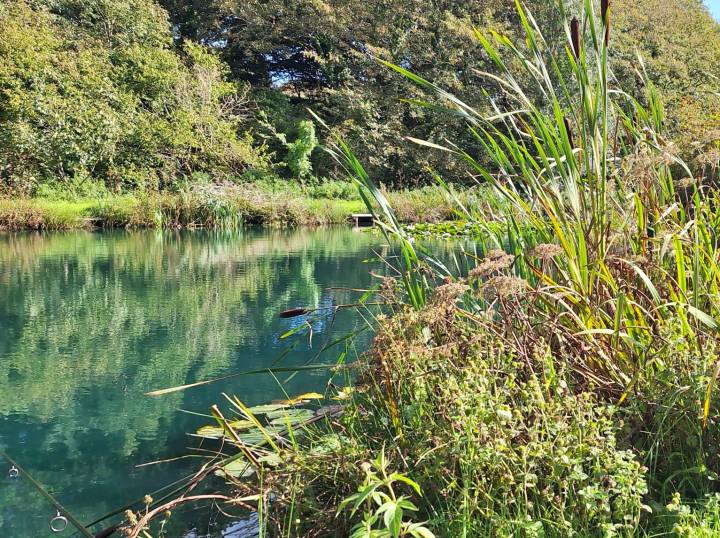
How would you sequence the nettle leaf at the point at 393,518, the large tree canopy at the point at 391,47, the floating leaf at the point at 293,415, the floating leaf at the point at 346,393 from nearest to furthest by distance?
1. the nettle leaf at the point at 393,518
2. the floating leaf at the point at 346,393
3. the floating leaf at the point at 293,415
4. the large tree canopy at the point at 391,47

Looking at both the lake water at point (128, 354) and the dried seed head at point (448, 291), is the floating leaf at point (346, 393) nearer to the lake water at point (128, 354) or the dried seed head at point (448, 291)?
the dried seed head at point (448, 291)

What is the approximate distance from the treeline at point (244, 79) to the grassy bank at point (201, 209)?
5.84 feet

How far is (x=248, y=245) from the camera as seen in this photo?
11672mm

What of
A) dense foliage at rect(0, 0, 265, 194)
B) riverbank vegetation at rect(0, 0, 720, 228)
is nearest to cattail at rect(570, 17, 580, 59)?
riverbank vegetation at rect(0, 0, 720, 228)

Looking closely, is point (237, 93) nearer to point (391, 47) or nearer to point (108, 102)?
point (108, 102)

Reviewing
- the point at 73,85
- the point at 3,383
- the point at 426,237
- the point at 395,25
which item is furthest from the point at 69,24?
the point at 3,383

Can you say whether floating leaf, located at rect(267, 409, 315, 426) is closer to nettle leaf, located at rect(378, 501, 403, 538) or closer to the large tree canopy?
nettle leaf, located at rect(378, 501, 403, 538)

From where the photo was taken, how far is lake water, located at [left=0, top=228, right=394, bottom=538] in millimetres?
2506

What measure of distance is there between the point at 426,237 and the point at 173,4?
51.9ft

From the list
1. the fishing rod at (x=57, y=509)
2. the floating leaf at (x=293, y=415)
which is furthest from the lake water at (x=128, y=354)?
the floating leaf at (x=293, y=415)

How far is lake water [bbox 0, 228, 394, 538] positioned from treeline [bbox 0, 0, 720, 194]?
26.8ft

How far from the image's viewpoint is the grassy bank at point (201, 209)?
1412 centimetres

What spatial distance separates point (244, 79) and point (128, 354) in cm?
2080

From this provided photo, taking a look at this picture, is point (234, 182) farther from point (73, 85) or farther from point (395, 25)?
point (395, 25)
